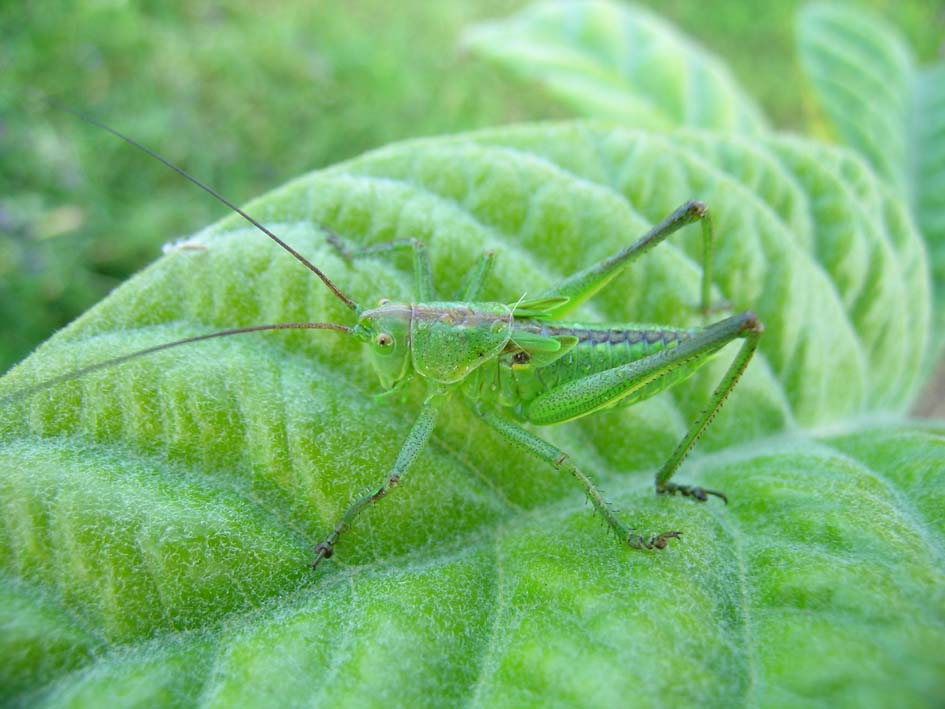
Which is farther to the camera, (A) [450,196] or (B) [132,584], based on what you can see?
(A) [450,196]

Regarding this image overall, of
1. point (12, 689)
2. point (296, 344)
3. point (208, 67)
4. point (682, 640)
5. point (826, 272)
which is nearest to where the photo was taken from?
point (12, 689)

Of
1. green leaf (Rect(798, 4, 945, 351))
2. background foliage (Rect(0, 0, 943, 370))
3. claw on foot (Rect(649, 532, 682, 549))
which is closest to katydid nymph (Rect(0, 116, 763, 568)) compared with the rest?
claw on foot (Rect(649, 532, 682, 549))

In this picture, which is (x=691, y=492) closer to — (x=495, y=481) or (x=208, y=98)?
(x=495, y=481)

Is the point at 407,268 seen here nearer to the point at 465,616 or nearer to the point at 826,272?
the point at 465,616

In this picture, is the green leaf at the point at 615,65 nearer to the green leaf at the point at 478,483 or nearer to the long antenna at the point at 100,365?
the green leaf at the point at 478,483

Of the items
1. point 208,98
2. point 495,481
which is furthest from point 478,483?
point 208,98

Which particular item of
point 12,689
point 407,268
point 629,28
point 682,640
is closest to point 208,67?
point 629,28
